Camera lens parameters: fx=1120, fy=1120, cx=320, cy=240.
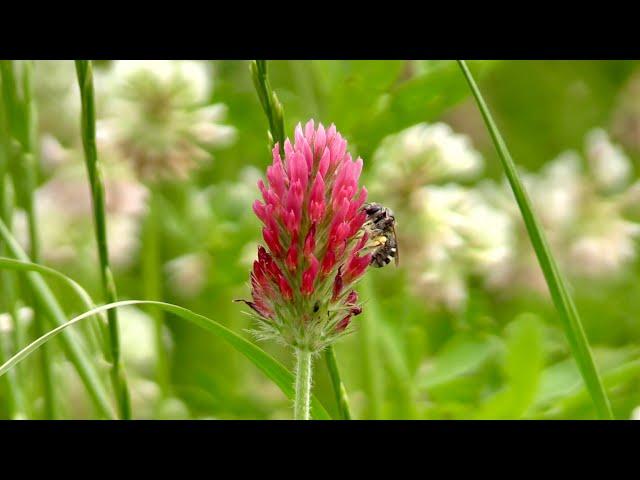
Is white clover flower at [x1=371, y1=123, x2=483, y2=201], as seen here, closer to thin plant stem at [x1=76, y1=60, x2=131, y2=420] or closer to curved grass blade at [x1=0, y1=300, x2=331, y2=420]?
thin plant stem at [x1=76, y1=60, x2=131, y2=420]

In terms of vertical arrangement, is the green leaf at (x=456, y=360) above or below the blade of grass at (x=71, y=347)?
above

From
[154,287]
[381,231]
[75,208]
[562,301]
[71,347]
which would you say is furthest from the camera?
[75,208]

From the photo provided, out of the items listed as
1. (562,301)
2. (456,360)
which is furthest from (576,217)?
(562,301)

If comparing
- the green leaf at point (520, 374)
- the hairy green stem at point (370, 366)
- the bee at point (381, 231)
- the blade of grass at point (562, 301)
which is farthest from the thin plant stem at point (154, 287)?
the blade of grass at point (562, 301)

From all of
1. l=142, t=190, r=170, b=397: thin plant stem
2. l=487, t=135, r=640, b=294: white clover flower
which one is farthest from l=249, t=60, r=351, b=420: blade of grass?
l=487, t=135, r=640, b=294: white clover flower

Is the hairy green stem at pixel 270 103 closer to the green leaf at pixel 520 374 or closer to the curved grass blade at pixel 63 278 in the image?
the curved grass blade at pixel 63 278

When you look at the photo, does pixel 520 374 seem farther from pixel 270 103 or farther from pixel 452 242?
pixel 270 103
